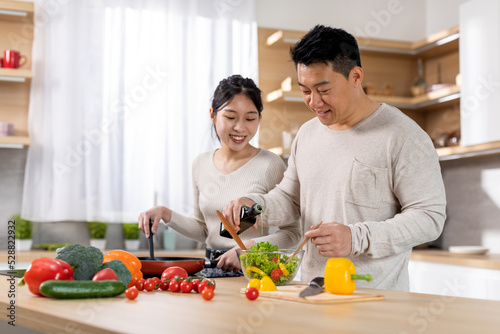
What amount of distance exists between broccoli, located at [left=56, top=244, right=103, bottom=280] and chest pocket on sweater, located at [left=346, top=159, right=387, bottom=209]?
88 cm

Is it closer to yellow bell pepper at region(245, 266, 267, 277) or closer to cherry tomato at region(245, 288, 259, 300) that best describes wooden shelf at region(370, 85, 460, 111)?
yellow bell pepper at region(245, 266, 267, 277)

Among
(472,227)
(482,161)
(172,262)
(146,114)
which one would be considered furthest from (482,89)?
(172,262)

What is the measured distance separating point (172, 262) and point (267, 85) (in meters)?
2.92

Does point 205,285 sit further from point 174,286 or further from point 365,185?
point 365,185

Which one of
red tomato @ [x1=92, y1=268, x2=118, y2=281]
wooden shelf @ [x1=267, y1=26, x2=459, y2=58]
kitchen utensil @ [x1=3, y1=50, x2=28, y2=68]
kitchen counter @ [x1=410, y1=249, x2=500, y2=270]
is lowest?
kitchen counter @ [x1=410, y1=249, x2=500, y2=270]

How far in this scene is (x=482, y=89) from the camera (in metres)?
3.85

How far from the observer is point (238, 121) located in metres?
2.52

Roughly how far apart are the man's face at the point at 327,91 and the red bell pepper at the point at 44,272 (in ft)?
3.22

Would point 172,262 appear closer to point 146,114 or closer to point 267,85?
point 146,114

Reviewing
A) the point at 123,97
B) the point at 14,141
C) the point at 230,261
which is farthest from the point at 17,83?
the point at 230,261

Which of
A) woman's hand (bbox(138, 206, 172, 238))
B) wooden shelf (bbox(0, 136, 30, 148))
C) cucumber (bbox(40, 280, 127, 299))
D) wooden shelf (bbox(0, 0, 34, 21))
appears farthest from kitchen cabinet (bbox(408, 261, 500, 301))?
wooden shelf (bbox(0, 0, 34, 21))

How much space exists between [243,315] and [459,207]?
11.9 feet

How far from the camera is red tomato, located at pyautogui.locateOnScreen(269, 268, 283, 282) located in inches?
67.2

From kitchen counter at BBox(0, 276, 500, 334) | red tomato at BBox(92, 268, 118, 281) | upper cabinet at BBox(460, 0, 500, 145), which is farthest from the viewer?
upper cabinet at BBox(460, 0, 500, 145)
